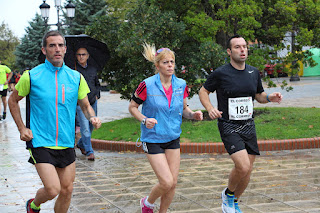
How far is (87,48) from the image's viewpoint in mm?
9328

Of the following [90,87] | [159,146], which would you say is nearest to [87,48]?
[90,87]

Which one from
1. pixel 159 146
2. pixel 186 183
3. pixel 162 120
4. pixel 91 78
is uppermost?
pixel 91 78

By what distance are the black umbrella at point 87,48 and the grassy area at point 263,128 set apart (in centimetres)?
199

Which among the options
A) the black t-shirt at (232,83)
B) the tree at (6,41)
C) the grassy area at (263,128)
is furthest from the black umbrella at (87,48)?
the tree at (6,41)

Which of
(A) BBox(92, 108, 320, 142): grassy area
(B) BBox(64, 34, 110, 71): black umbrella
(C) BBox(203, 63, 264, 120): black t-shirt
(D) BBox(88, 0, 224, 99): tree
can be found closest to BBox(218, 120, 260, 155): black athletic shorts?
(C) BBox(203, 63, 264, 120): black t-shirt

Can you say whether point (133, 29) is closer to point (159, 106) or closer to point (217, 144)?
point (217, 144)

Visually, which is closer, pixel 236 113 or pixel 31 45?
pixel 236 113

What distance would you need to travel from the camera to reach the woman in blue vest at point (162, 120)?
202 inches

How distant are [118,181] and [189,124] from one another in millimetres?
4669

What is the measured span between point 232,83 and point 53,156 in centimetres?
208

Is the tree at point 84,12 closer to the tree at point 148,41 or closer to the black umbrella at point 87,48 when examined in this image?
the tree at point 148,41

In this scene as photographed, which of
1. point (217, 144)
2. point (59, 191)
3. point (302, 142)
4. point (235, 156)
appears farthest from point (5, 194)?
point (302, 142)

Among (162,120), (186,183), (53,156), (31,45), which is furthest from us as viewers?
(31,45)

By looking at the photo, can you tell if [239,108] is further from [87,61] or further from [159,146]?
[87,61]
